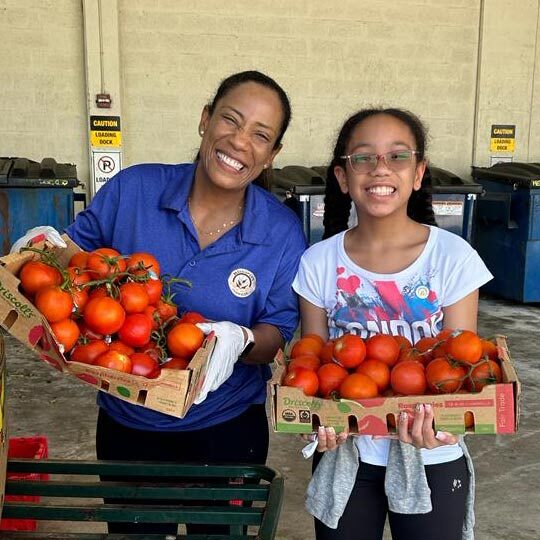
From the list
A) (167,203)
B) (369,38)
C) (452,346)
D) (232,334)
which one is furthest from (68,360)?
(369,38)

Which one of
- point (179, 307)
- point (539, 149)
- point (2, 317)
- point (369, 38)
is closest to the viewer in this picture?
point (2, 317)

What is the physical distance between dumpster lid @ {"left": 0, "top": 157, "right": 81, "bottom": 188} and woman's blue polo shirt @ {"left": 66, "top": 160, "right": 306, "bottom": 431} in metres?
3.53

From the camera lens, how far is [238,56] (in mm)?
6734

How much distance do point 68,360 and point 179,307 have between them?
41 cm

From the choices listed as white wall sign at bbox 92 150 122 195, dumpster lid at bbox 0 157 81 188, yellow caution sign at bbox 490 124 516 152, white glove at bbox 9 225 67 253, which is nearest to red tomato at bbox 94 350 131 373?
white glove at bbox 9 225 67 253

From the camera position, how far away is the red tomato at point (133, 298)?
4.71ft

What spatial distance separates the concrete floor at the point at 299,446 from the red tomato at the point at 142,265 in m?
1.66

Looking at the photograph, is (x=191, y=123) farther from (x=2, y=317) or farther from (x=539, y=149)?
(x=2, y=317)

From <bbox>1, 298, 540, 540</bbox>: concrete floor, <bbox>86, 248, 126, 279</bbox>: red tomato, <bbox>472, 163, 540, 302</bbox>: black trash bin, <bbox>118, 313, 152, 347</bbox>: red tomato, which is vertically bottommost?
<bbox>1, 298, 540, 540</bbox>: concrete floor

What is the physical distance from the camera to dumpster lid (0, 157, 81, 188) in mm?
5090

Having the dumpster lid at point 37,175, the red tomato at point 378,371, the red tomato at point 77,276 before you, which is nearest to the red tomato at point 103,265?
the red tomato at point 77,276

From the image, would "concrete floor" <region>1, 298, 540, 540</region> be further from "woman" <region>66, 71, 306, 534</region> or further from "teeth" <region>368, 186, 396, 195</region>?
"teeth" <region>368, 186, 396, 195</region>

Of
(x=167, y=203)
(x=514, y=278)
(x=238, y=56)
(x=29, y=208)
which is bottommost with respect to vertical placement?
(x=514, y=278)

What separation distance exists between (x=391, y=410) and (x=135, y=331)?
1.78 feet
